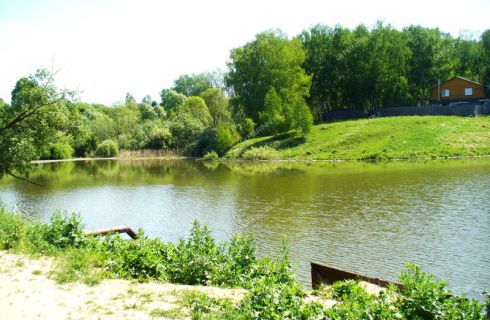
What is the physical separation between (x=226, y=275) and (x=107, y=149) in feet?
265

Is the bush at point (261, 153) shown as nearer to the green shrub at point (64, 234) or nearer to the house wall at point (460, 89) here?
the house wall at point (460, 89)

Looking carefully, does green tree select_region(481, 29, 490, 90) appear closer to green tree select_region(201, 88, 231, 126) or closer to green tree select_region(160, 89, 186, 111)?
green tree select_region(201, 88, 231, 126)

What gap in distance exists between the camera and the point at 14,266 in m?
10.5

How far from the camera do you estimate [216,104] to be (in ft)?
312

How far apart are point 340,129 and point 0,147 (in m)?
55.5

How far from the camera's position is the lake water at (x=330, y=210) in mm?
15188

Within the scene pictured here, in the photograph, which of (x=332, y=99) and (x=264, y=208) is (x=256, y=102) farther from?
(x=264, y=208)

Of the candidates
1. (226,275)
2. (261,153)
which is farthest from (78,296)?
(261,153)

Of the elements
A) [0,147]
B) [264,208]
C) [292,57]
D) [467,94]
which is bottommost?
[264,208]

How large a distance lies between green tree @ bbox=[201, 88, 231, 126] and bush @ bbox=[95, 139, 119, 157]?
71.1 feet

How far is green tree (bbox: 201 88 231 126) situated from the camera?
9512cm

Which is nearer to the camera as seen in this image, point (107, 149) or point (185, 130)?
point (185, 130)

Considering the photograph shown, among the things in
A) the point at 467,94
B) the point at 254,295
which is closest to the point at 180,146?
the point at 467,94

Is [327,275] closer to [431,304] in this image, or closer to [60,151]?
[431,304]
